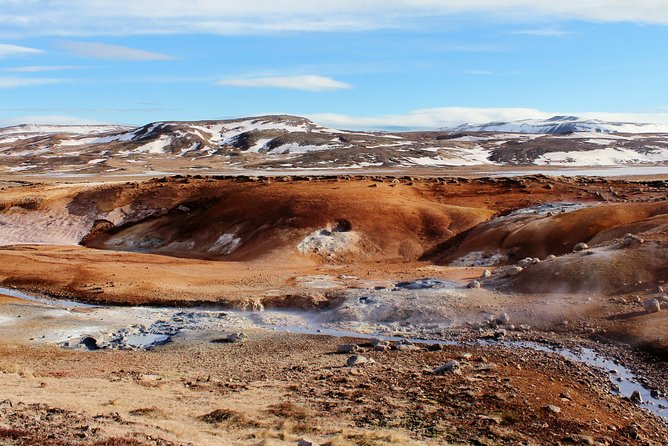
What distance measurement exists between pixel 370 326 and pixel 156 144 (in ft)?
474

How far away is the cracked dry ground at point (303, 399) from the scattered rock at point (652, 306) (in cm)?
404

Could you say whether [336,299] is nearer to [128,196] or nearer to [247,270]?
[247,270]

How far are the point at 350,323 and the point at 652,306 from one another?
370 inches

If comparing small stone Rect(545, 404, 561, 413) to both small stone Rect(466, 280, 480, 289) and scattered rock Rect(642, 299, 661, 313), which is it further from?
small stone Rect(466, 280, 480, 289)

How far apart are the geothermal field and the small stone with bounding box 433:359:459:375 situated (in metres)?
0.03

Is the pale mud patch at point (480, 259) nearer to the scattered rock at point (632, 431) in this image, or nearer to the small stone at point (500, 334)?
the small stone at point (500, 334)

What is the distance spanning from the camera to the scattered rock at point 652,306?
21031 mm

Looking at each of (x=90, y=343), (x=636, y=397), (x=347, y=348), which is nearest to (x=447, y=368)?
(x=347, y=348)

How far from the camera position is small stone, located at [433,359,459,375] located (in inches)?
706

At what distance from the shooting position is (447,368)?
1805 cm

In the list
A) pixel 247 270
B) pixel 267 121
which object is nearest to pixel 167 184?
pixel 247 270

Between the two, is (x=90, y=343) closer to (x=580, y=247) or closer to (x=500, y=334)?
(x=500, y=334)

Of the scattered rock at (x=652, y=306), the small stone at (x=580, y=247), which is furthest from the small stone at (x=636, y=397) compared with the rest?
the small stone at (x=580, y=247)

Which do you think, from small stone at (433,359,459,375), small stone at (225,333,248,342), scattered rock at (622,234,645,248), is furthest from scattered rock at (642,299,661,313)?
small stone at (225,333,248,342)
